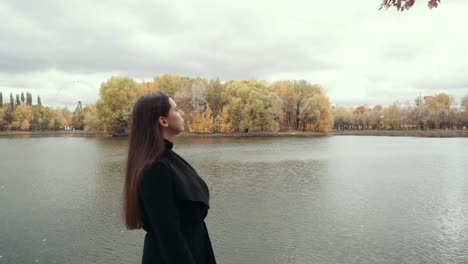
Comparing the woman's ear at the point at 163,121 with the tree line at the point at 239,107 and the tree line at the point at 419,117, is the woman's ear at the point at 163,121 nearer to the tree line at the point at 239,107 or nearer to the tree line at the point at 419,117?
the tree line at the point at 239,107

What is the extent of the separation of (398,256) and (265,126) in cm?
6310

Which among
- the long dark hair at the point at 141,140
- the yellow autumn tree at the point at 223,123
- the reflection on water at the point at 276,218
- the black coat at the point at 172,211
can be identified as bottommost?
the reflection on water at the point at 276,218

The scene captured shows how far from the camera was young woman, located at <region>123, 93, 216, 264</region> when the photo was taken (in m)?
2.24

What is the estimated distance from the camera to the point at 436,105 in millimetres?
100250

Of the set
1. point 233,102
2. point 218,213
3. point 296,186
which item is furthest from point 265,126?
point 218,213

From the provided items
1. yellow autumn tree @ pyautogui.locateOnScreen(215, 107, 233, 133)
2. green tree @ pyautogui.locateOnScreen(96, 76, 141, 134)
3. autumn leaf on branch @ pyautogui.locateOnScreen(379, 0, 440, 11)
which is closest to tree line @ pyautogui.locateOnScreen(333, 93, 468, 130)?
yellow autumn tree @ pyautogui.locateOnScreen(215, 107, 233, 133)

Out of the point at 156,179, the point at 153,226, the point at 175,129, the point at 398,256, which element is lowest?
the point at 398,256

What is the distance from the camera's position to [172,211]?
2.26 metres

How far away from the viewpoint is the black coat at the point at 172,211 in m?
2.24

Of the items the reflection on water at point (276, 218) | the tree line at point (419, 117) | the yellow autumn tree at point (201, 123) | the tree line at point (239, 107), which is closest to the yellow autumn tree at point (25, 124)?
the tree line at point (239, 107)

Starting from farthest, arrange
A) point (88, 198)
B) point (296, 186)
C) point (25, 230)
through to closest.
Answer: point (296, 186)
point (88, 198)
point (25, 230)

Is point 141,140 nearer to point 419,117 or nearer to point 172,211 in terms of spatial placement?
point 172,211

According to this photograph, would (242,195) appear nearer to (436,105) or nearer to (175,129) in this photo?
(175,129)

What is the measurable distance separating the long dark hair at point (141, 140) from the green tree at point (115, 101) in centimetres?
7183
